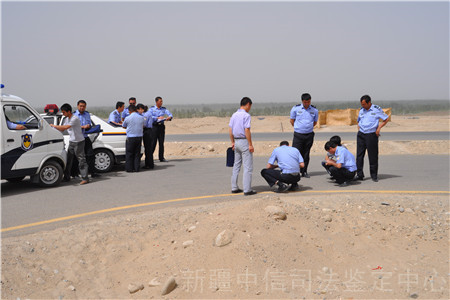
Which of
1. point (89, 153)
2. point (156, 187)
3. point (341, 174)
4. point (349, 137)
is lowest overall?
point (156, 187)

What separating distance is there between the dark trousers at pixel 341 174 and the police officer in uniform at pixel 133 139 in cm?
533

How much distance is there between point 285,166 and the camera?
884 centimetres

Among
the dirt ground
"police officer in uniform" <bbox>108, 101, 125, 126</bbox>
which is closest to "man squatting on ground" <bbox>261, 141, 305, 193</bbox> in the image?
the dirt ground

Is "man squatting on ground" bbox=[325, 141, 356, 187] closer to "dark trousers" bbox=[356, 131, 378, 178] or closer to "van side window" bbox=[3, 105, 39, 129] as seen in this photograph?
"dark trousers" bbox=[356, 131, 378, 178]

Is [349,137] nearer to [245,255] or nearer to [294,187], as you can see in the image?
[294,187]

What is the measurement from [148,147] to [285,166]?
5.40 meters

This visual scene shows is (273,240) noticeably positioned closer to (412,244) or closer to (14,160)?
(412,244)

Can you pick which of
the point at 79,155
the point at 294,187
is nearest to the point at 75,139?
the point at 79,155

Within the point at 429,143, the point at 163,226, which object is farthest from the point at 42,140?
the point at 429,143

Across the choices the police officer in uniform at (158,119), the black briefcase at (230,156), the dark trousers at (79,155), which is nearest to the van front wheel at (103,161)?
the dark trousers at (79,155)

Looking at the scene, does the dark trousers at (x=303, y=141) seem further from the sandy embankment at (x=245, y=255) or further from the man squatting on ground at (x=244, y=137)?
the sandy embankment at (x=245, y=255)

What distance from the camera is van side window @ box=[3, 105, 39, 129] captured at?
947 cm

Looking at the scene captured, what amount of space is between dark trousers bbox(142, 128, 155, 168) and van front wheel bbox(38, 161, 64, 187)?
2896mm

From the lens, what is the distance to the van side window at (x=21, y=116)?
947cm
